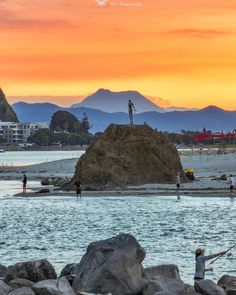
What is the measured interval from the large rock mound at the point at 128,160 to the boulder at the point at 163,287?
52827 millimetres

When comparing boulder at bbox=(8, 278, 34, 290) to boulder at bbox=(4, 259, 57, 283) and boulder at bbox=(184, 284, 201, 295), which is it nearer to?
boulder at bbox=(4, 259, 57, 283)

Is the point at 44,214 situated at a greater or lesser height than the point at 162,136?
lesser

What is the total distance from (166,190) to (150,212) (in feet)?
54.9

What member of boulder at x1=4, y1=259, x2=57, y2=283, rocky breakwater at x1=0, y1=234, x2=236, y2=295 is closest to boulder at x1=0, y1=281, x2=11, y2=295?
rocky breakwater at x1=0, y1=234, x2=236, y2=295

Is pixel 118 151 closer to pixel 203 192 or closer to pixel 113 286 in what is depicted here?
pixel 203 192

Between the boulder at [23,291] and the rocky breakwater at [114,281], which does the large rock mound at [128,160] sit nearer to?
the rocky breakwater at [114,281]

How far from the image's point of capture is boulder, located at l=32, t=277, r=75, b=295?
18.8 meters

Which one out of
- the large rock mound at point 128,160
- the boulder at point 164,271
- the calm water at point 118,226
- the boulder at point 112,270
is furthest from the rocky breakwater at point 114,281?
the large rock mound at point 128,160

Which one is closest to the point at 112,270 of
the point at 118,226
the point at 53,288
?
the point at 53,288

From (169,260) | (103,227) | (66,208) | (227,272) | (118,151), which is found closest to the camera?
(227,272)

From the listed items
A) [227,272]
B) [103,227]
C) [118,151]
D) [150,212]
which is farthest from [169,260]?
[118,151]

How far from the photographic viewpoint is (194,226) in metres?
42.8

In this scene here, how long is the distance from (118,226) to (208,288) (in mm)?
23612

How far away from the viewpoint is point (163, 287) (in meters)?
19.4
